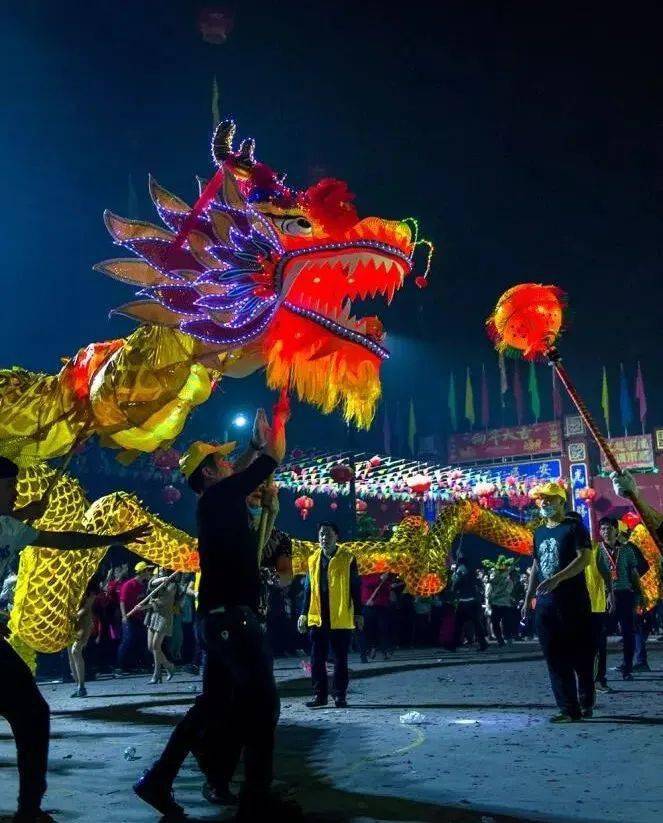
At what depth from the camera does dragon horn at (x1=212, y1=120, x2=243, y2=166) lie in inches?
208

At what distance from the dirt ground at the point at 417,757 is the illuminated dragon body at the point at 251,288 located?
2026 millimetres

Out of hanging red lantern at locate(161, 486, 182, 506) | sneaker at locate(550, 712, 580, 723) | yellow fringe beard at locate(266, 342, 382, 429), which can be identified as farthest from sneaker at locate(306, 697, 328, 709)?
hanging red lantern at locate(161, 486, 182, 506)

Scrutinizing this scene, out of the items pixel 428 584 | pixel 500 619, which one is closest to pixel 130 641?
pixel 428 584

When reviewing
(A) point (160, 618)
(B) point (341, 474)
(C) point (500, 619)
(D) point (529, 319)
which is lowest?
(C) point (500, 619)

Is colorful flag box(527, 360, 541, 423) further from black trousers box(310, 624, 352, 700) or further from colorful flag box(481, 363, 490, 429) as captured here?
black trousers box(310, 624, 352, 700)

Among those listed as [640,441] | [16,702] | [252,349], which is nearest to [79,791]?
[16,702]

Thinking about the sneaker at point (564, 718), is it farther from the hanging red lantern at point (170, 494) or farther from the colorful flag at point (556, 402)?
the colorful flag at point (556, 402)

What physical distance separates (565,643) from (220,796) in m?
3.23

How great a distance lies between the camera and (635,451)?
3256 centimetres

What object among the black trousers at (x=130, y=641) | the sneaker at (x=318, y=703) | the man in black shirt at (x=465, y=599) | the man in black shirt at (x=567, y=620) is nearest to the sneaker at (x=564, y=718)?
the man in black shirt at (x=567, y=620)

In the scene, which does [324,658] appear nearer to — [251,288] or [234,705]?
[234,705]

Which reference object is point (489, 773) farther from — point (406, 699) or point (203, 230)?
point (406, 699)

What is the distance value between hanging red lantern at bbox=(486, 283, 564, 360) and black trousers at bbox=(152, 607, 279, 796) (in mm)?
3068

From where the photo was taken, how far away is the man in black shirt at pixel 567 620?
21.1ft
